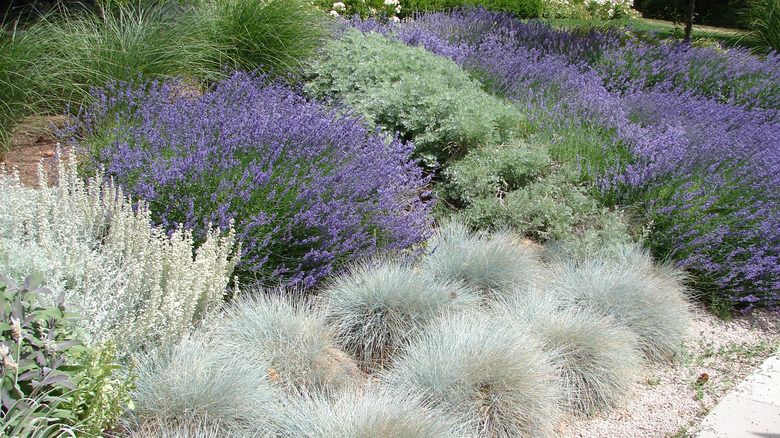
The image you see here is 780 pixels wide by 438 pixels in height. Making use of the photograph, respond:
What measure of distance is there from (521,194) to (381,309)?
179 centimetres

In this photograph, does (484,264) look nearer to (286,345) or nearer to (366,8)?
(286,345)

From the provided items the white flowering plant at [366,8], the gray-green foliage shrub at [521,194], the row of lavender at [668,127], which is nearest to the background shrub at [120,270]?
the gray-green foliage shrub at [521,194]

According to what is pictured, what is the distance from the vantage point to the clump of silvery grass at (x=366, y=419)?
2.30 m

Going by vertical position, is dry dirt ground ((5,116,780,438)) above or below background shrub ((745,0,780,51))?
below

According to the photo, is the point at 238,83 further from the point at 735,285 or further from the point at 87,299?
the point at 735,285

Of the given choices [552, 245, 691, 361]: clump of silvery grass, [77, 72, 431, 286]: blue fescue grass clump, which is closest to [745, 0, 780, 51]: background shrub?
[552, 245, 691, 361]: clump of silvery grass

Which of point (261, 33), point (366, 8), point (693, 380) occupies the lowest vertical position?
point (693, 380)

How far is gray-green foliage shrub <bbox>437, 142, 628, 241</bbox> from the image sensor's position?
14.3 ft

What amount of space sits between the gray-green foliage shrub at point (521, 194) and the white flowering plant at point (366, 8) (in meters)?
4.97

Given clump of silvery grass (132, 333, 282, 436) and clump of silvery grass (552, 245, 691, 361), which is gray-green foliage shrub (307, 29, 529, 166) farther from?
clump of silvery grass (132, 333, 282, 436)

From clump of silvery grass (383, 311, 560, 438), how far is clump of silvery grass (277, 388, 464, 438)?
0.15 m

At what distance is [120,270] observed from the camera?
8.95ft

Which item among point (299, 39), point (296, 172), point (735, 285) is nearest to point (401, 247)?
point (296, 172)

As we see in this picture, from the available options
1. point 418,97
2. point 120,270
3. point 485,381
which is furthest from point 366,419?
point 418,97
